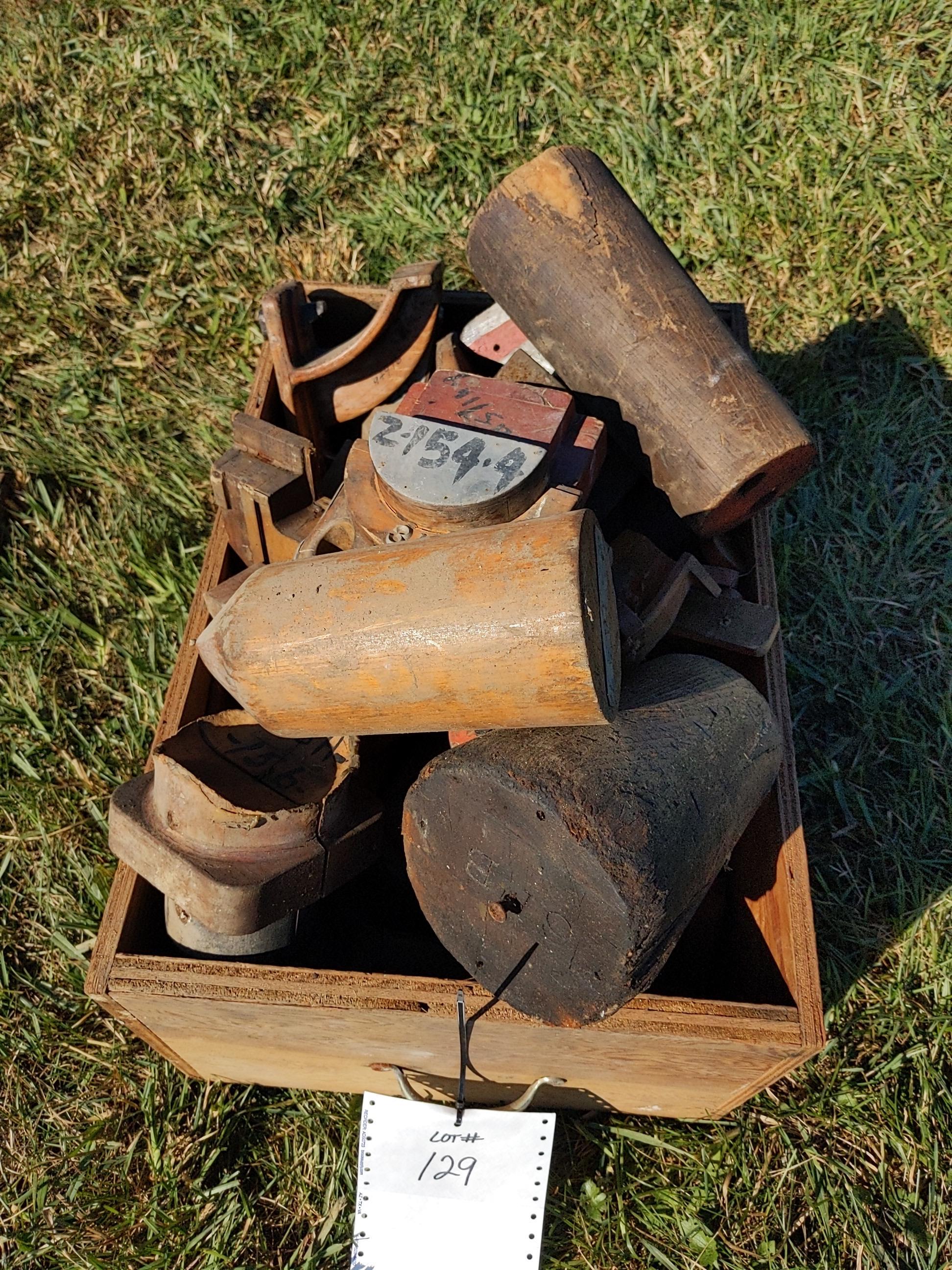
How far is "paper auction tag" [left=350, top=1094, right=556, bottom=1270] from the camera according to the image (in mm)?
2053

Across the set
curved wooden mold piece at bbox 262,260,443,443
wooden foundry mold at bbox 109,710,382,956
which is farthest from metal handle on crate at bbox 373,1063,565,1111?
curved wooden mold piece at bbox 262,260,443,443

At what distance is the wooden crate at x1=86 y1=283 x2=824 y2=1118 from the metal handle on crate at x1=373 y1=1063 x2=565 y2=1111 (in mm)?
16

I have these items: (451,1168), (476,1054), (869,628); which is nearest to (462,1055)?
(476,1054)

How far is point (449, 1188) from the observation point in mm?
2062

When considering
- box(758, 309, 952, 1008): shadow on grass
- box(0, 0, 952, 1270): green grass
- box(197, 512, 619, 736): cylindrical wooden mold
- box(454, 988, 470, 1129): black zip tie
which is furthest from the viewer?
box(758, 309, 952, 1008): shadow on grass

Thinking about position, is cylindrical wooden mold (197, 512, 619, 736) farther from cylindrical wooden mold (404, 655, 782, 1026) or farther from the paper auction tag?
the paper auction tag

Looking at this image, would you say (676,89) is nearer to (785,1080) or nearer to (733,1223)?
(785,1080)

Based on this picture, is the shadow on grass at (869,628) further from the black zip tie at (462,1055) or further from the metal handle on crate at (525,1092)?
the black zip tie at (462,1055)

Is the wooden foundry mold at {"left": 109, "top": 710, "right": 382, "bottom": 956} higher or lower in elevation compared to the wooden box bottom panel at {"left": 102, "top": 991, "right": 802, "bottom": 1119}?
higher

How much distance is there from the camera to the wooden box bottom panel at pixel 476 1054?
6.02 feet

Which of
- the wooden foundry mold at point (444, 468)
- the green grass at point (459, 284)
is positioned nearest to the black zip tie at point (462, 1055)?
the green grass at point (459, 284)

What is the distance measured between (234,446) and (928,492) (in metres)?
2.06

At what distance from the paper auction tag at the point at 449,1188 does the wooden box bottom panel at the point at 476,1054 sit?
0.10 meters

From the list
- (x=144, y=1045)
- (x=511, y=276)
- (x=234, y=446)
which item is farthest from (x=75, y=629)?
(x=511, y=276)
